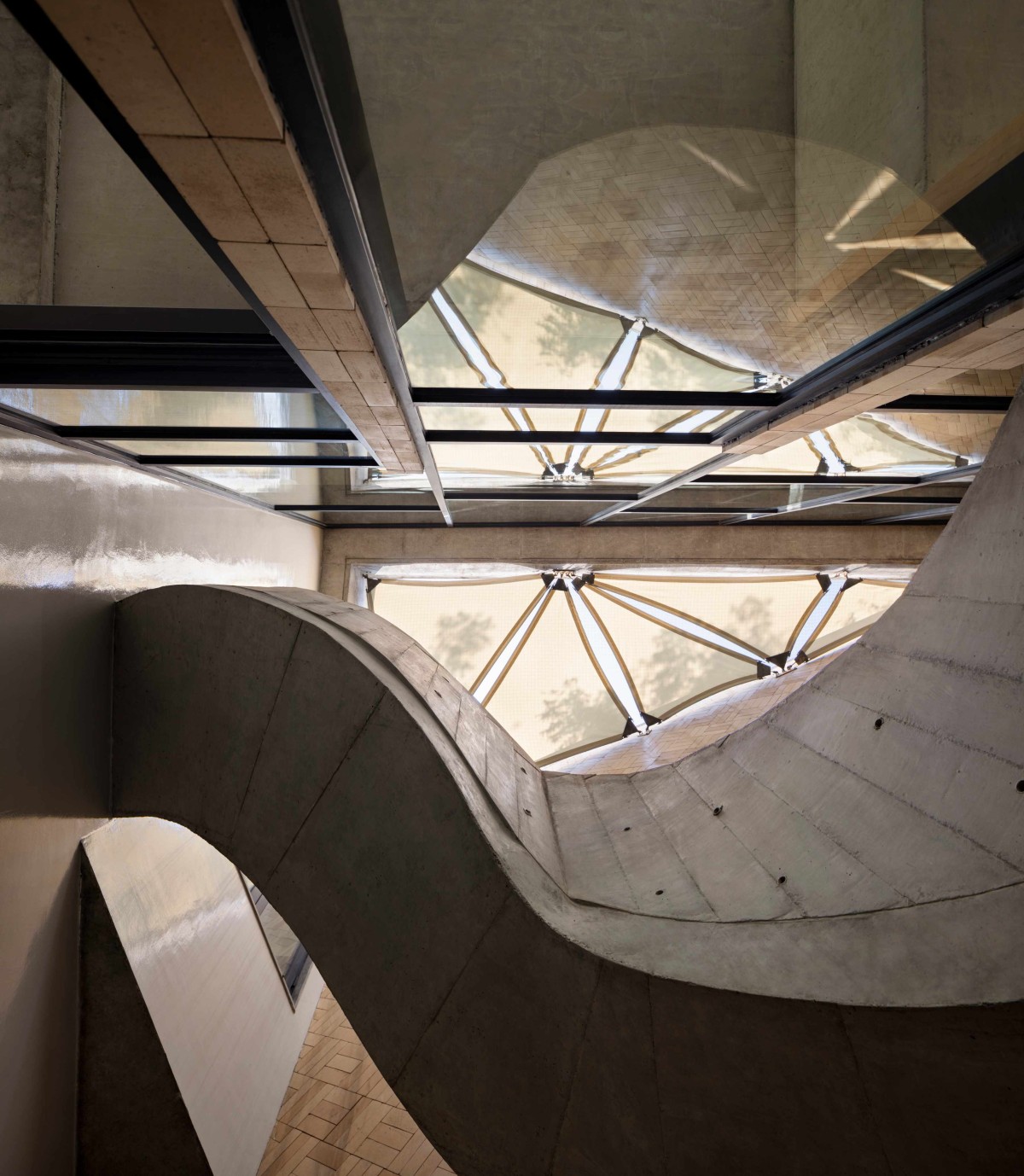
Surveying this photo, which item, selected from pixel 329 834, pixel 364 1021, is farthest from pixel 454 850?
pixel 364 1021

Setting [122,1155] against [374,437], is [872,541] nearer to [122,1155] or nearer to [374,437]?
[374,437]

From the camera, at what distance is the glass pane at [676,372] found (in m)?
3.97

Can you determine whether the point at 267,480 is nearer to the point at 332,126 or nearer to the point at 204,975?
the point at 204,975

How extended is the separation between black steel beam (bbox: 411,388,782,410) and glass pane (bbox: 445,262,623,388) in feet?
0.25

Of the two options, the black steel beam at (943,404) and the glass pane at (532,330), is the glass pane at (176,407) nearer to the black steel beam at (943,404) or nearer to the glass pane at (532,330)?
the glass pane at (532,330)

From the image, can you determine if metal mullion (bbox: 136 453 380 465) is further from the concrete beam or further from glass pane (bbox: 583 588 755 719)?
glass pane (bbox: 583 588 755 719)

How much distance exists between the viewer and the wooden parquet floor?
6184 millimetres

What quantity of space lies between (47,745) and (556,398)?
3.84 m

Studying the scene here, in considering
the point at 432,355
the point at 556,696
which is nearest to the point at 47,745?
the point at 432,355

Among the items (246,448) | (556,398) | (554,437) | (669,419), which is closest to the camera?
(556,398)

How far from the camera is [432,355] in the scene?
3.93 meters

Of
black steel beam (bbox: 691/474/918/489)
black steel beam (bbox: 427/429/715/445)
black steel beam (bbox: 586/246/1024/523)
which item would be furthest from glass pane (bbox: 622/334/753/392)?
black steel beam (bbox: 691/474/918/489)

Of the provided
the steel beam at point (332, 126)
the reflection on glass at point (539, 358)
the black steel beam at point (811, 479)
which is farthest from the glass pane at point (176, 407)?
the black steel beam at point (811, 479)

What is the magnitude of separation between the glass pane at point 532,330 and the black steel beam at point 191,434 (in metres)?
1.95
